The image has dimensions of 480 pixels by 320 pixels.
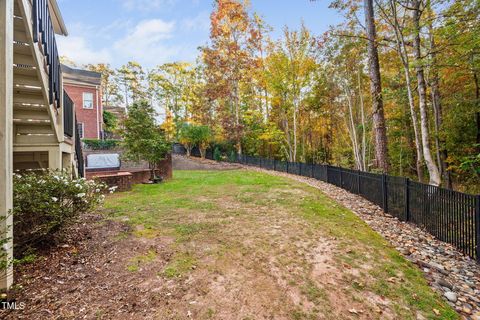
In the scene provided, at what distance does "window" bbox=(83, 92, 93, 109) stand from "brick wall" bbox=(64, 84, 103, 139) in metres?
0.22

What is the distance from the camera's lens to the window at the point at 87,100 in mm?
19688

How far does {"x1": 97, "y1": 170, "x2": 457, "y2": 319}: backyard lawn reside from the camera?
87.7 inches

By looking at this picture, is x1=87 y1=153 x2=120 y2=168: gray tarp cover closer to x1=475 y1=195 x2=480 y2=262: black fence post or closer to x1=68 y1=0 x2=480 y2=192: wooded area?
x1=68 y1=0 x2=480 y2=192: wooded area

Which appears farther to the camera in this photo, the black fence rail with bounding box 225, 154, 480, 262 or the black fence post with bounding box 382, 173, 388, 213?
the black fence post with bounding box 382, 173, 388, 213

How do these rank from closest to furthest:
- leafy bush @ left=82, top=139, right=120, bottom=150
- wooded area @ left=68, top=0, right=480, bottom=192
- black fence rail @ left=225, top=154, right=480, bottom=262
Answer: black fence rail @ left=225, top=154, right=480, bottom=262 < wooded area @ left=68, top=0, right=480, bottom=192 < leafy bush @ left=82, top=139, right=120, bottom=150

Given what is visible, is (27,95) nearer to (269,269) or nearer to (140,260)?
(140,260)

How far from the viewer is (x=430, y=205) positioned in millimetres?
4473

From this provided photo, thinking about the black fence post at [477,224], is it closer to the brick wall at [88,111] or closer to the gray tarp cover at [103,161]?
the gray tarp cover at [103,161]

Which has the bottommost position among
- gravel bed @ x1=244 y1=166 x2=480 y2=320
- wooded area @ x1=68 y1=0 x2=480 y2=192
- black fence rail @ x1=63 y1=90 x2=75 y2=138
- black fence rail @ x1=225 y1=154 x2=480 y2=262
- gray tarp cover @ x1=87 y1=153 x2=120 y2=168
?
gravel bed @ x1=244 y1=166 x2=480 y2=320

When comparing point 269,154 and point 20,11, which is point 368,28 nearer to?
point 20,11

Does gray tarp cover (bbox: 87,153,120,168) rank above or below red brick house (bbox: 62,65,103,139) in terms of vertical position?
below

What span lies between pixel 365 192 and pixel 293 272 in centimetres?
563

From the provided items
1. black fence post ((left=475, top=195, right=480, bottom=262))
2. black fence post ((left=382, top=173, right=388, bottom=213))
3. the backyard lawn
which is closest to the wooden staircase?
the backyard lawn

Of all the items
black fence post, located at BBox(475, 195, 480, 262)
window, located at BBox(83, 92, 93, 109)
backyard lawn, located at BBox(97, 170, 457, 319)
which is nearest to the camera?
backyard lawn, located at BBox(97, 170, 457, 319)
